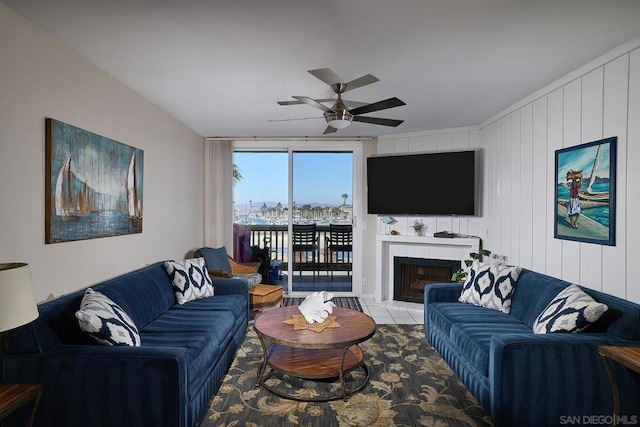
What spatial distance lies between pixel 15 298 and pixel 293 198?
4288 mm

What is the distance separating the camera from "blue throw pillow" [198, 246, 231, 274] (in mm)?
4666

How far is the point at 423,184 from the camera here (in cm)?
514

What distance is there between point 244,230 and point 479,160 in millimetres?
3661

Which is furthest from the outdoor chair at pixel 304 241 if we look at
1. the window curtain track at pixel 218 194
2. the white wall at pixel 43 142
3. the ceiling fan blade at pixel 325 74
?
the ceiling fan blade at pixel 325 74

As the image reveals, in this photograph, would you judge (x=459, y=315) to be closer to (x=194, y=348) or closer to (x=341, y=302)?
(x=194, y=348)

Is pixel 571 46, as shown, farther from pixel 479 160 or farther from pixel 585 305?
pixel 479 160

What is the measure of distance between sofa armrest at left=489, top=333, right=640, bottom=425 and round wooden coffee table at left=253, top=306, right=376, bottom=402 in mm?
982

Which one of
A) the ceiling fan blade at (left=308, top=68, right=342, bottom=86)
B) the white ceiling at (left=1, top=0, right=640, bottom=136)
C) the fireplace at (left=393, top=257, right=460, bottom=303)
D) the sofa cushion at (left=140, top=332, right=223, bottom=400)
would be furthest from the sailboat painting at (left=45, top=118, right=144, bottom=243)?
the fireplace at (left=393, top=257, right=460, bottom=303)

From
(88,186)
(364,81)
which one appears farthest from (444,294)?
(88,186)

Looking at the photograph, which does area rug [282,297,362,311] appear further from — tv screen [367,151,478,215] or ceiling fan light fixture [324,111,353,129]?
ceiling fan light fixture [324,111,353,129]

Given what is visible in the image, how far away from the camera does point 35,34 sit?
2.20 metres

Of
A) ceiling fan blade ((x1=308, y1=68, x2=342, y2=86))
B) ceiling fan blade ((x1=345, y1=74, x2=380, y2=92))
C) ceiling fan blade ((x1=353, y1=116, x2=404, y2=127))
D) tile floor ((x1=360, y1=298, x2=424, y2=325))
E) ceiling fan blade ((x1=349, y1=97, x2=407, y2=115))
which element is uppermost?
ceiling fan blade ((x1=308, y1=68, x2=342, y2=86))

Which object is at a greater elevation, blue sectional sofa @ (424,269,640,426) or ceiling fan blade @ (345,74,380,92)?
ceiling fan blade @ (345,74,380,92)

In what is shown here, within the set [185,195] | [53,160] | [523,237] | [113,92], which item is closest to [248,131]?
[185,195]
